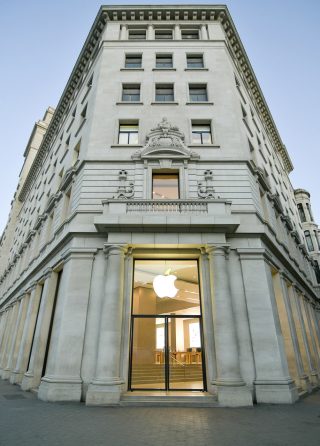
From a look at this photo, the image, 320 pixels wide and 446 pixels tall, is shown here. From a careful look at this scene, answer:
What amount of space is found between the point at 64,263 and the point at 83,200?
3.51 metres

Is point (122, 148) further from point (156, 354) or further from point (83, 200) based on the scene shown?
point (156, 354)

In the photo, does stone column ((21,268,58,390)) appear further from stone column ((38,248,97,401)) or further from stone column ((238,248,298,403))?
stone column ((238,248,298,403))

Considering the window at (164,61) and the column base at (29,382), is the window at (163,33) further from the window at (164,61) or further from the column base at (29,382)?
the column base at (29,382)

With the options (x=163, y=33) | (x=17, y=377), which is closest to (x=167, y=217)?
(x=17, y=377)

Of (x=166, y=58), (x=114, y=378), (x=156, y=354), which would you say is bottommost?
(x=114, y=378)

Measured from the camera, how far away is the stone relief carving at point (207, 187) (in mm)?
14703

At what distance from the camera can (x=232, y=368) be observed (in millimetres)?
10500

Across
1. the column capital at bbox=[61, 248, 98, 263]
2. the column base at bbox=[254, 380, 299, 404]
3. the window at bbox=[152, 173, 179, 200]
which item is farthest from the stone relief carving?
the column base at bbox=[254, 380, 299, 404]

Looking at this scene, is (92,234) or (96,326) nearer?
(96,326)

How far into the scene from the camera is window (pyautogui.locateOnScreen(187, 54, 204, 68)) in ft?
70.7

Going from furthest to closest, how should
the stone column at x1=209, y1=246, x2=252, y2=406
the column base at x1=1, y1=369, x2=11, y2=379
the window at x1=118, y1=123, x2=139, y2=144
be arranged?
1. the column base at x1=1, y1=369, x2=11, y2=379
2. the window at x1=118, y1=123, x2=139, y2=144
3. the stone column at x1=209, y1=246, x2=252, y2=406

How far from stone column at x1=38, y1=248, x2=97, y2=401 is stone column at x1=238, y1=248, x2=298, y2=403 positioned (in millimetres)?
7225

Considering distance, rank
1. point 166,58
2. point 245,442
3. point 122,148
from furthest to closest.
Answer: point 166,58 < point 122,148 < point 245,442

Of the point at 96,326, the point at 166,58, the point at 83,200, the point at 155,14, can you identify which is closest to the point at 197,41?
the point at 166,58
